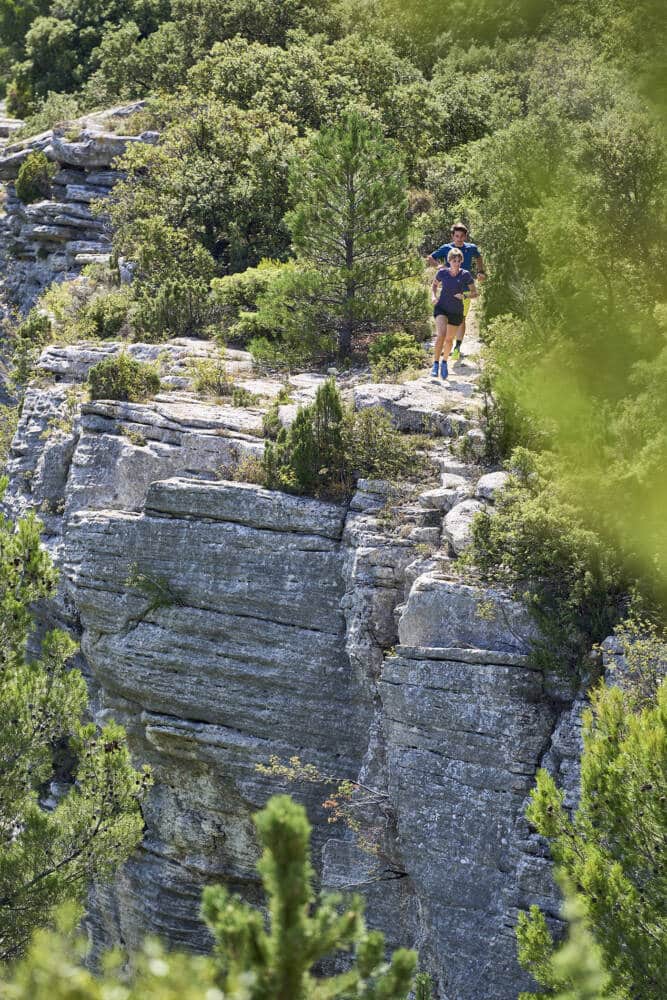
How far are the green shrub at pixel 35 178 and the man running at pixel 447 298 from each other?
15423 millimetres

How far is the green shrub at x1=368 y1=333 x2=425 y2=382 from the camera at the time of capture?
647 inches

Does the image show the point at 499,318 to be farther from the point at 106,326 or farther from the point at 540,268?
the point at 106,326

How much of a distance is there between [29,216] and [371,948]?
24.4 meters

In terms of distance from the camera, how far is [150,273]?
21359 millimetres

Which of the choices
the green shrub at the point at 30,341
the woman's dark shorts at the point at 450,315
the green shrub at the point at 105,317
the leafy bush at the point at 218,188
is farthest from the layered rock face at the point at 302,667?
the leafy bush at the point at 218,188

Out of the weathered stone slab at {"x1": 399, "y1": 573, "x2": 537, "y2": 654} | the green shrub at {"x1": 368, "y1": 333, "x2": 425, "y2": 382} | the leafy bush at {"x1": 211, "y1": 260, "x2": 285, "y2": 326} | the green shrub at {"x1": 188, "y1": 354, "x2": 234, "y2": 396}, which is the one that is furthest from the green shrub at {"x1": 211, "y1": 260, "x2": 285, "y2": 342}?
the weathered stone slab at {"x1": 399, "y1": 573, "x2": 537, "y2": 654}

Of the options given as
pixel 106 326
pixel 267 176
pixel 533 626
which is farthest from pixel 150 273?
pixel 533 626

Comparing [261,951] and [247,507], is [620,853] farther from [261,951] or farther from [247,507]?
[247,507]

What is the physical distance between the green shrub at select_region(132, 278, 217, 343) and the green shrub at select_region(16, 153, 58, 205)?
9732 mm

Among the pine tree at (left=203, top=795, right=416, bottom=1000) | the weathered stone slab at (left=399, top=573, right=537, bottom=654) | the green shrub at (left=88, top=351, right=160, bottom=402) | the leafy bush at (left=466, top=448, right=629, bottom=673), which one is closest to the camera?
the pine tree at (left=203, top=795, right=416, bottom=1000)

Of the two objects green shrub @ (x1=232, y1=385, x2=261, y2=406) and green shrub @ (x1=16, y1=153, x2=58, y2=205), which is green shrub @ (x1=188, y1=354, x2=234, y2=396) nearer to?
green shrub @ (x1=232, y1=385, x2=261, y2=406)

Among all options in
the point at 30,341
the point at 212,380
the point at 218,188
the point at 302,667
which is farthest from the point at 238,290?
the point at 302,667

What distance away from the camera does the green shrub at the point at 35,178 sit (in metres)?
27.8

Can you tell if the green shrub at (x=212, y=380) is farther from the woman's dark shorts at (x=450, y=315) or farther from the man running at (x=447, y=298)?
the woman's dark shorts at (x=450, y=315)
